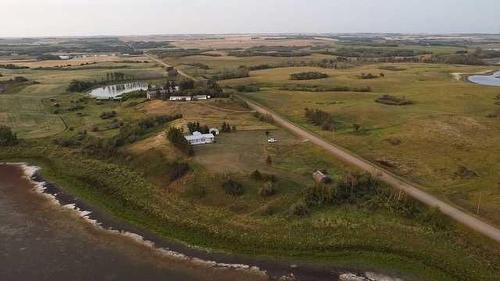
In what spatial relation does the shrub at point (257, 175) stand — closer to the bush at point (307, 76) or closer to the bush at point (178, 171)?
the bush at point (178, 171)

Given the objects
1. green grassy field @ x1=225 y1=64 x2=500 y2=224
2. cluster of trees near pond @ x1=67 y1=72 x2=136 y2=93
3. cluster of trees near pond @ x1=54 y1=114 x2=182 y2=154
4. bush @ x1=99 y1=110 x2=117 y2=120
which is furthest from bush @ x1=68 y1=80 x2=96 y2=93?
cluster of trees near pond @ x1=54 y1=114 x2=182 y2=154

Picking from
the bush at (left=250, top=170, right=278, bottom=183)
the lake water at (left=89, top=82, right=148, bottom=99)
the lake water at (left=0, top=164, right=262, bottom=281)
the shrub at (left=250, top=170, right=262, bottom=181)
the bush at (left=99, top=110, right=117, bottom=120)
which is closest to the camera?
the lake water at (left=0, top=164, right=262, bottom=281)

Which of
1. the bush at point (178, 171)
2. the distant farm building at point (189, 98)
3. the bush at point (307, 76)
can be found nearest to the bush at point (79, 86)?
the distant farm building at point (189, 98)

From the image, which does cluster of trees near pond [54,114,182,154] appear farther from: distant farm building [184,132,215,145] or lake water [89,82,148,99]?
lake water [89,82,148,99]

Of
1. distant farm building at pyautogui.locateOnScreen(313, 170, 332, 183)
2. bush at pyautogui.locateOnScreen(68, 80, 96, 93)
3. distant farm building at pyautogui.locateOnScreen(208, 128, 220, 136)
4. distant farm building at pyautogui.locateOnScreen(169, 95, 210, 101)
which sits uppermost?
distant farm building at pyautogui.locateOnScreen(169, 95, 210, 101)

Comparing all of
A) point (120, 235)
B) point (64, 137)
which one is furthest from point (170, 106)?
point (120, 235)

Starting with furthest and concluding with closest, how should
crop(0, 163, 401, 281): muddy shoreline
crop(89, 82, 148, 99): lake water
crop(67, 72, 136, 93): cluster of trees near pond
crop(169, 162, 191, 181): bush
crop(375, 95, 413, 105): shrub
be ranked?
crop(67, 72, 136, 93): cluster of trees near pond → crop(89, 82, 148, 99): lake water → crop(375, 95, 413, 105): shrub → crop(169, 162, 191, 181): bush → crop(0, 163, 401, 281): muddy shoreline
